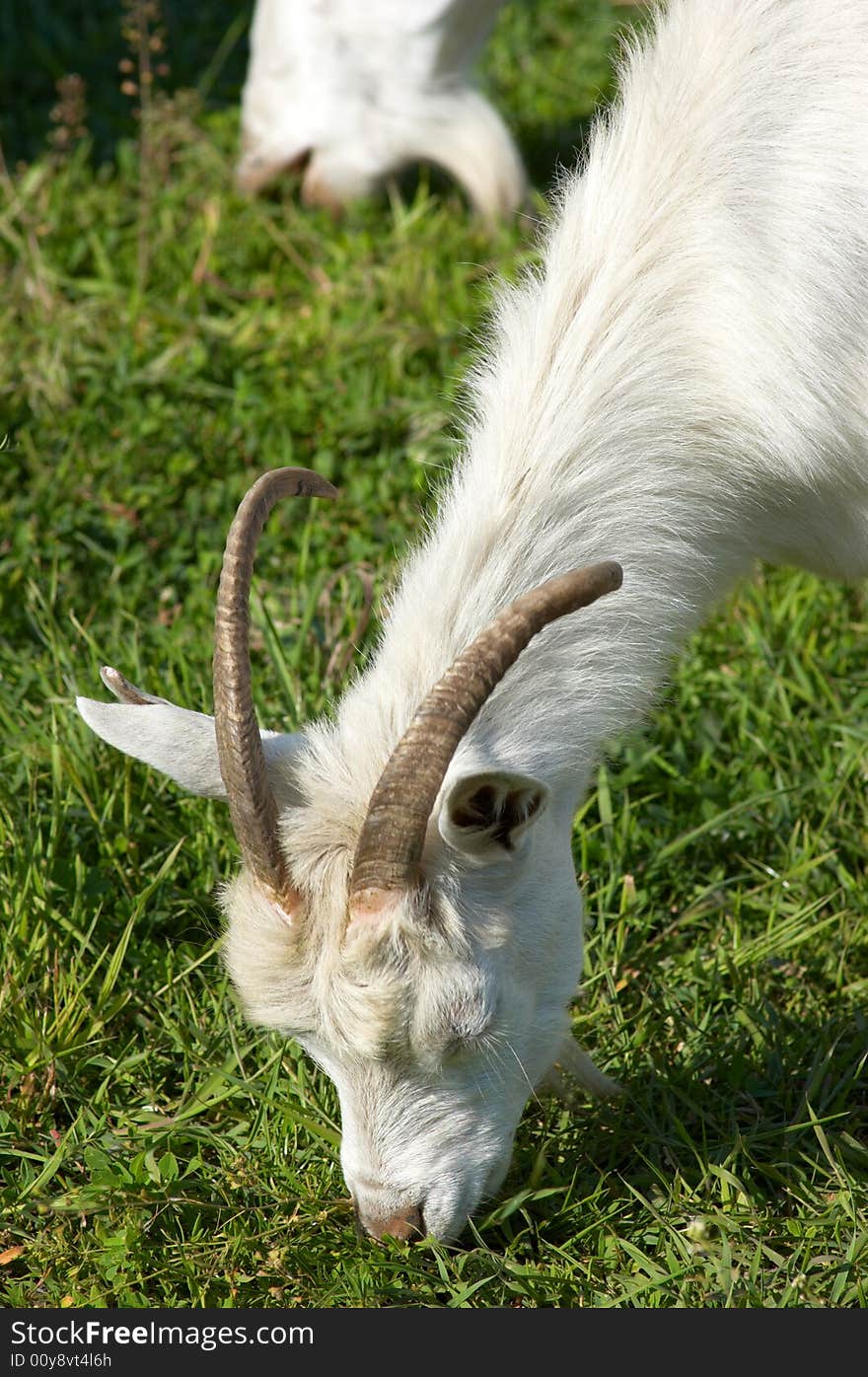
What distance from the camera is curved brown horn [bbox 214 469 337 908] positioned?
3078mm

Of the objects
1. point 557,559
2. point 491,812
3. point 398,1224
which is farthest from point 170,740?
point 398,1224

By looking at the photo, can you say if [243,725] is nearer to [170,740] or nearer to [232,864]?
[170,740]

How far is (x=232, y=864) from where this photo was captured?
4.50 m

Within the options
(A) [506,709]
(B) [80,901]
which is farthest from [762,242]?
(B) [80,901]

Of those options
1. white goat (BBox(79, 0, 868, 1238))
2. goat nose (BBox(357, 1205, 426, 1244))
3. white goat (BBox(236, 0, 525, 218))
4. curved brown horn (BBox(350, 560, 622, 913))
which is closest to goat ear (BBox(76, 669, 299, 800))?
white goat (BBox(79, 0, 868, 1238))

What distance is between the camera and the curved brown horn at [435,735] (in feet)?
9.45

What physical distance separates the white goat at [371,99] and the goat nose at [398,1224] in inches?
203

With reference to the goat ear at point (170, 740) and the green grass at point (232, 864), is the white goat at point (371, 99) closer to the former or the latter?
the green grass at point (232, 864)

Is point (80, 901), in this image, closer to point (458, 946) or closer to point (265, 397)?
point (458, 946)

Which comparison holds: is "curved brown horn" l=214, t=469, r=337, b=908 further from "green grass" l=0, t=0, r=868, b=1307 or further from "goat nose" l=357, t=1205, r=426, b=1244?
"green grass" l=0, t=0, r=868, b=1307

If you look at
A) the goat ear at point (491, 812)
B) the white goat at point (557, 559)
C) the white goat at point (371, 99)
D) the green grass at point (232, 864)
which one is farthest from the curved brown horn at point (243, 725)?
the white goat at point (371, 99)

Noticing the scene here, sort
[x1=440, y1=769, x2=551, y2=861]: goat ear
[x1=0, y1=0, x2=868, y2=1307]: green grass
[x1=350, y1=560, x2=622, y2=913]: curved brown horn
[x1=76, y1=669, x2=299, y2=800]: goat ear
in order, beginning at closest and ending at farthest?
[x1=350, y1=560, x2=622, y2=913]: curved brown horn, [x1=440, y1=769, x2=551, y2=861]: goat ear, [x1=76, y1=669, x2=299, y2=800]: goat ear, [x1=0, y1=0, x2=868, y2=1307]: green grass

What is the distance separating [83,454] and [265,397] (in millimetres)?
766

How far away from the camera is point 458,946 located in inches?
124
